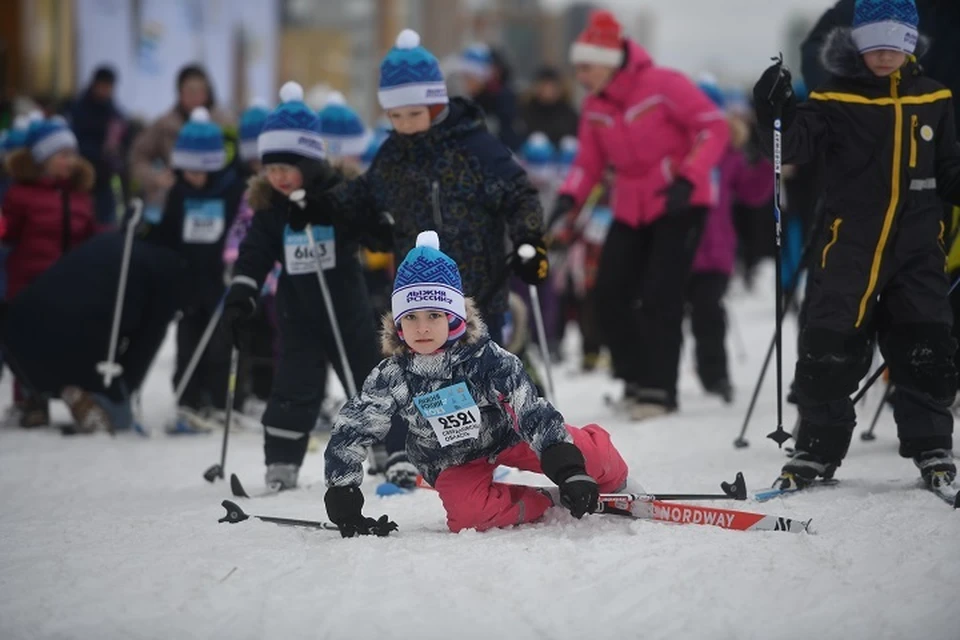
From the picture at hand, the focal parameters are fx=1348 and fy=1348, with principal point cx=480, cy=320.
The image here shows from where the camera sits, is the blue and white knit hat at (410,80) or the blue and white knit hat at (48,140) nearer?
the blue and white knit hat at (410,80)

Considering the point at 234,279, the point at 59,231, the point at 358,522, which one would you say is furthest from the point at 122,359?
the point at 358,522

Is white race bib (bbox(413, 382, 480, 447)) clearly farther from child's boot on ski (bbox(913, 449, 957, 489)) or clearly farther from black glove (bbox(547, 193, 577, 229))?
black glove (bbox(547, 193, 577, 229))

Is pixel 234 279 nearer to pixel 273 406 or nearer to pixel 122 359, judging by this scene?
pixel 273 406

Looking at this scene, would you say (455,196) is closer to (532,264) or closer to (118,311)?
(532,264)

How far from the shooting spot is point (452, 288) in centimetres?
478

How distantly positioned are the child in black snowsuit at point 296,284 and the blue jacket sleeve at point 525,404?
1597mm

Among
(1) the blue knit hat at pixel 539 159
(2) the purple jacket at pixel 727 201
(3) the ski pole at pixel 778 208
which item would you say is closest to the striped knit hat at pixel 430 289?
(3) the ski pole at pixel 778 208

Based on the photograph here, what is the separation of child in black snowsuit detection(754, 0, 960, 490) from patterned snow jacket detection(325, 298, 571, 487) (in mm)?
1185

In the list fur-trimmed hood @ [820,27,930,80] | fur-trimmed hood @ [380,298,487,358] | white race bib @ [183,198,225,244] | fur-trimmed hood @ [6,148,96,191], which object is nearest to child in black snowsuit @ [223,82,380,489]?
fur-trimmed hood @ [380,298,487,358]

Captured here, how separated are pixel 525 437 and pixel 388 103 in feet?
6.84

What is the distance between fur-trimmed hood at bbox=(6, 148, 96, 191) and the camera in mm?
8555

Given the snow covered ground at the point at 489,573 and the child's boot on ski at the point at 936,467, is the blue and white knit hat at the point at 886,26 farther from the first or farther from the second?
the snow covered ground at the point at 489,573

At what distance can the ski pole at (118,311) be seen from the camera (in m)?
7.70

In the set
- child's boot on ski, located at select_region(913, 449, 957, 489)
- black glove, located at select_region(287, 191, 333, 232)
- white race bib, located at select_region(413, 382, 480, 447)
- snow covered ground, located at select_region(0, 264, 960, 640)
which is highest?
black glove, located at select_region(287, 191, 333, 232)
